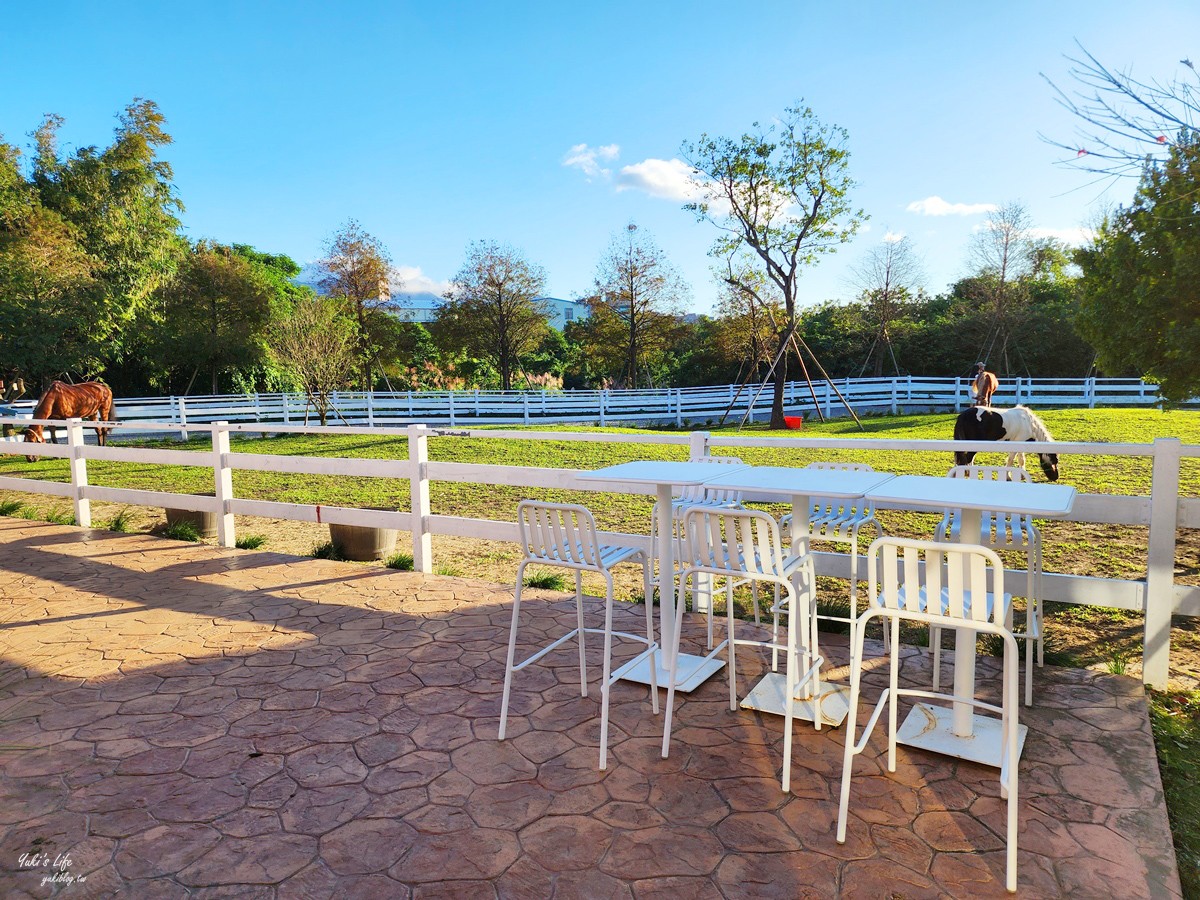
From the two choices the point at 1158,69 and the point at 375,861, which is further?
the point at 1158,69

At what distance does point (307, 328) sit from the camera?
18750mm

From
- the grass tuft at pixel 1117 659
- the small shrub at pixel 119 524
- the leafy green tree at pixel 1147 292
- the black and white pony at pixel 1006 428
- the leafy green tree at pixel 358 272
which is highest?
the leafy green tree at pixel 358 272

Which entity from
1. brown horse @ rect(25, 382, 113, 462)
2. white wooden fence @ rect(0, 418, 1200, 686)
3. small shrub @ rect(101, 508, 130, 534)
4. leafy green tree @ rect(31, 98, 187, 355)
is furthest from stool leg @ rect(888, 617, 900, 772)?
leafy green tree @ rect(31, 98, 187, 355)

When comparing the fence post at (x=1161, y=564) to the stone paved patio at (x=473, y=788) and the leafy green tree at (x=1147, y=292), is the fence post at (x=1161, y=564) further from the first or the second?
the leafy green tree at (x=1147, y=292)

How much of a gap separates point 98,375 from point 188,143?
294 inches

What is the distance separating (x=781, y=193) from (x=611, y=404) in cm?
710

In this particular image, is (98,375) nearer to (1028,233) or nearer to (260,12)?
(260,12)

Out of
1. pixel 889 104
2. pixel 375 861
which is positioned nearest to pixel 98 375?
pixel 889 104

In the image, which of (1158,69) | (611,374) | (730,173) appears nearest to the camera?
(1158,69)

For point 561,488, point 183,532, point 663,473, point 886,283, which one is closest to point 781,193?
point 886,283

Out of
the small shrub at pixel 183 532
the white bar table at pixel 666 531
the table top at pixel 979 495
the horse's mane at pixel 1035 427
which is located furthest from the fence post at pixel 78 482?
the horse's mane at pixel 1035 427

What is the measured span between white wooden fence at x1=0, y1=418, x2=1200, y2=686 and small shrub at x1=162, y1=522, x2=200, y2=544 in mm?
197

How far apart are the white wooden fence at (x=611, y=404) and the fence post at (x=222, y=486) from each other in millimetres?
13355

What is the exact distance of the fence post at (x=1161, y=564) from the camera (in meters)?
3.36
